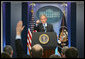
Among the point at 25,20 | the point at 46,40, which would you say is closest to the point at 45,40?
the point at 46,40

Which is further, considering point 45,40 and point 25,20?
point 25,20

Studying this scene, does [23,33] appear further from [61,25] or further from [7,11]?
[61,25]

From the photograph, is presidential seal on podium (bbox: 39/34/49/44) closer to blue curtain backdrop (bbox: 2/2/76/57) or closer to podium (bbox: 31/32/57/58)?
podium (bbox: 31/32/57/58)

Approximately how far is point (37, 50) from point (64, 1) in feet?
16.2

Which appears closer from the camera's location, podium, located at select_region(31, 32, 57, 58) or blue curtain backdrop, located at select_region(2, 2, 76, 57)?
podium, located at select_region(31, 32, 57, 58)

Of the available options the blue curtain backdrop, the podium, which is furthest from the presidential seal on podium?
the blue curtain backdrop

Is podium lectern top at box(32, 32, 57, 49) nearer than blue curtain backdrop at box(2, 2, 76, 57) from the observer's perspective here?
Yes

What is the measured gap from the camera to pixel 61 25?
6.96 m

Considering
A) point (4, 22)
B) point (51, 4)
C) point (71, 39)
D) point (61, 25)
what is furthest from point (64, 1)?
point (4, 22)

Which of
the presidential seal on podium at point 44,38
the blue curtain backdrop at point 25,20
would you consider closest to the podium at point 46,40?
the presidential seal on podium at point 44,38

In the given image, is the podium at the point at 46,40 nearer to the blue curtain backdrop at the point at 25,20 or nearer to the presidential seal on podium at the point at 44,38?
the presidential seal on podium at the point at 44,38

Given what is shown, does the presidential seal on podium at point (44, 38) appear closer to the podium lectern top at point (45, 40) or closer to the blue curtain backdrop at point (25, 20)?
the podium lectern top at point (45, 40)

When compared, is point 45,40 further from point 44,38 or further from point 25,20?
point 25,20

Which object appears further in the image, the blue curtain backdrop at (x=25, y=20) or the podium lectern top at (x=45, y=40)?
the blue curtain backdrop at (x=25, y=20)
